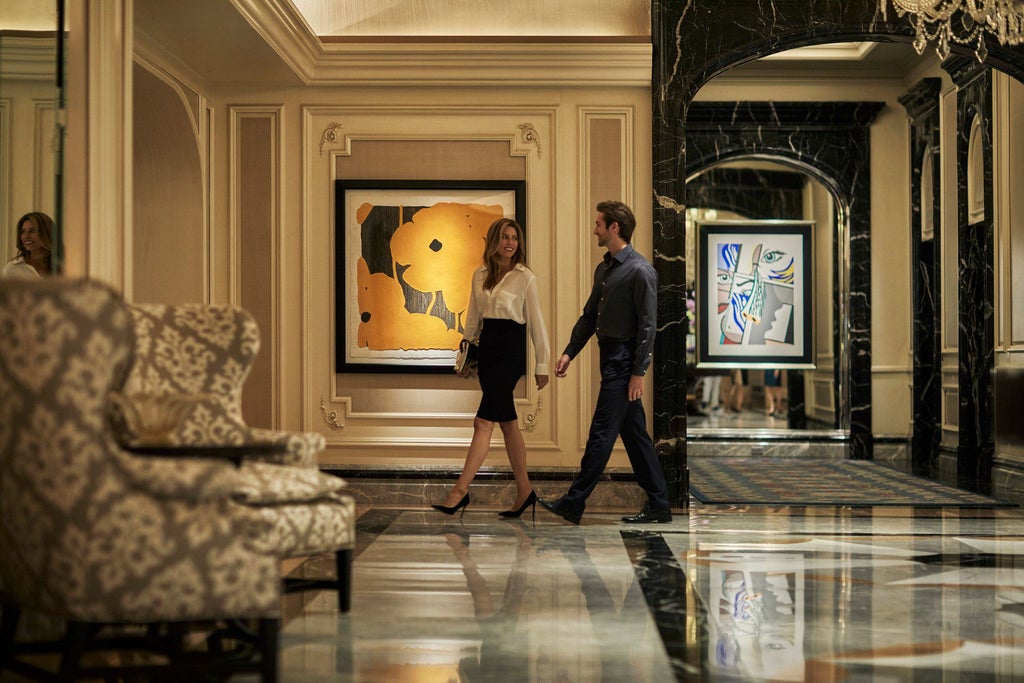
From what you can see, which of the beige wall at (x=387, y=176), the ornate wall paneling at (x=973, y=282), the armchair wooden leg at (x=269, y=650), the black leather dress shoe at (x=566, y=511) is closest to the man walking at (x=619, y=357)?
the black leather dress shoe at (x=566, y=511)

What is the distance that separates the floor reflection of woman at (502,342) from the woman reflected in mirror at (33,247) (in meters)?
2.30

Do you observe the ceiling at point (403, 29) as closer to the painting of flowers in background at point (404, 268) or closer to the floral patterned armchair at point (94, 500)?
the painting of flowers in background at point (404, 268)

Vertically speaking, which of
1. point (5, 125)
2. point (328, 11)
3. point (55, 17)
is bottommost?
Result: point (5, 125)

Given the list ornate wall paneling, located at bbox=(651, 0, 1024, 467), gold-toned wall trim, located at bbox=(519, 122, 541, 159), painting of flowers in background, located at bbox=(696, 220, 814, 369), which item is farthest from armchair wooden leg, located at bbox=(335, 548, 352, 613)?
painting of flowers in background, located at bbox=(696, 220, 814, 369)

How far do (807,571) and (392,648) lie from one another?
75.1 inches

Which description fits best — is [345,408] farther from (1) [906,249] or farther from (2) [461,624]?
(1) [906,249]

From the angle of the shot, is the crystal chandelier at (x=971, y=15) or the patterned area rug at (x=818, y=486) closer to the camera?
the crystal chandelier at (x=971, y=15)

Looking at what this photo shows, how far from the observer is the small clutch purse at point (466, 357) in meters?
5.57

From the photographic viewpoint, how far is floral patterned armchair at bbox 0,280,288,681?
2.43 meters

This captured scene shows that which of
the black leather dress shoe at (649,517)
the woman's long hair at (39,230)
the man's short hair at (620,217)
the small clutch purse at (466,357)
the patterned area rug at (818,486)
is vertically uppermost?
the man's short hair at (620,217)

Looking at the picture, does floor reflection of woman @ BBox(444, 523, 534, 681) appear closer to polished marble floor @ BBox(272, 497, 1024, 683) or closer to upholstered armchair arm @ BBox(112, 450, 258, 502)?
polished marble floor @ BBox(272, 497, 1024, 683)

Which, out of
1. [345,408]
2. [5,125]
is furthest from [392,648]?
[345,408]

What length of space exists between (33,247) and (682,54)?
12.5ft

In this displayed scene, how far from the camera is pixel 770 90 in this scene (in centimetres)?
1003
